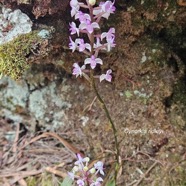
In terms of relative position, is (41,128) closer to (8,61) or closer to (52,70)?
(52,70)

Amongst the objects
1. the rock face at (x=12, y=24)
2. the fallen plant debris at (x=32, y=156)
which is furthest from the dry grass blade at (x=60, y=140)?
the rock face at (x=12, y=24)

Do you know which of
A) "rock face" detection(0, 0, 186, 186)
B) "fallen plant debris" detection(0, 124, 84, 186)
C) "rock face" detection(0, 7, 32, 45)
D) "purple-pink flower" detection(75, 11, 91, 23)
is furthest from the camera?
"fallen plant debris" detection(0, 124, 84, 186)

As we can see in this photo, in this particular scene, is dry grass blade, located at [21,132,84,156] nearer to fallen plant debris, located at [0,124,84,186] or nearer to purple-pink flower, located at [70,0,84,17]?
fallen plant debris, located at [0,124,84,186]

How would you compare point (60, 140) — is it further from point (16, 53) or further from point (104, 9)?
point (104, 9)

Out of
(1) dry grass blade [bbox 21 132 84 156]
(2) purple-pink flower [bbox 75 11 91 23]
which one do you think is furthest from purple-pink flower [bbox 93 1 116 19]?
(1) dry grass blade [bbox 21 132 84 156]

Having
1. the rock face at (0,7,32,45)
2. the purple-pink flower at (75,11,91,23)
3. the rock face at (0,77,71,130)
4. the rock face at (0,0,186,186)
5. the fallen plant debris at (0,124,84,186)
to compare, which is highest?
the purple-pink flower at (75,11,91,23)

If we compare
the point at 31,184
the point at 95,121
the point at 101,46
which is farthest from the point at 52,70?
the point at 101,46

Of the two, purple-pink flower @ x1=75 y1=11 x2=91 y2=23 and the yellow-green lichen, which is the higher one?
purple-pink flower @ x1=75 y1=11 x2=91 y2=23

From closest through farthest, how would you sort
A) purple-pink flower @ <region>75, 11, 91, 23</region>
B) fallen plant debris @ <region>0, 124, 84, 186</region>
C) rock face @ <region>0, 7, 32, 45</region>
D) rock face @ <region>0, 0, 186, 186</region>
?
purple-pink flower @ <region>75, 11, 91, 23</region> → rock face @ <region>0, 7, 32, 45</region> → rock face @ <region>0, 0, 186, 186</region> → fallen plant debris @ <region>0, 124, 84, 186</region>
